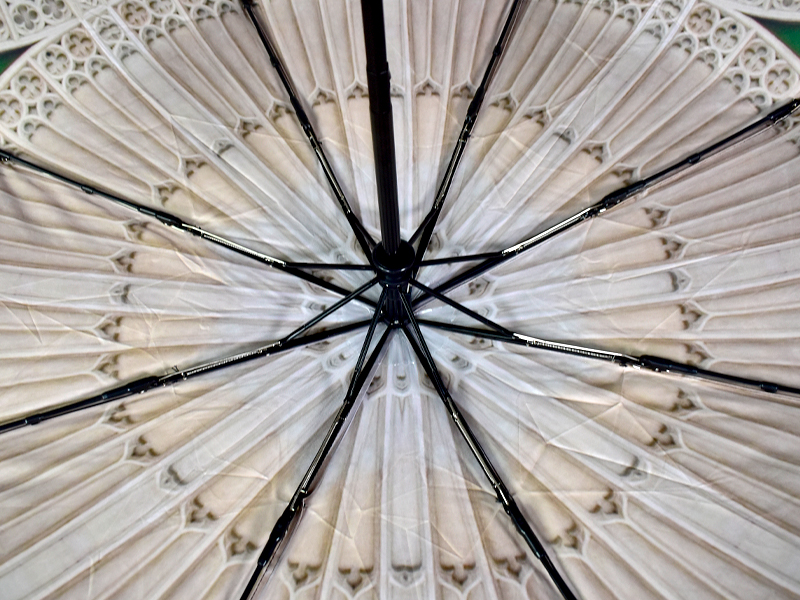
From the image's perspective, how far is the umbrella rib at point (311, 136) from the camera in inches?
87.4

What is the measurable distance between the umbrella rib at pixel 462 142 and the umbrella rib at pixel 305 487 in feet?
1.03

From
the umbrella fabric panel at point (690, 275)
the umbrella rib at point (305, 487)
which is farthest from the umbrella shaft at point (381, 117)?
the umbrella fabric panel at point (690, 275)

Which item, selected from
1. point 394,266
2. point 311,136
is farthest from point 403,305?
point 311,136

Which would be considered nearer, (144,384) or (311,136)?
(144,384)

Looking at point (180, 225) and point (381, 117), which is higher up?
point (381, 117)

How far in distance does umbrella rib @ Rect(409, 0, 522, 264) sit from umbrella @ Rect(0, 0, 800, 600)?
17 mm

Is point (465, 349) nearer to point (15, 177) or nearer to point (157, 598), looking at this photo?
point (157, 598)

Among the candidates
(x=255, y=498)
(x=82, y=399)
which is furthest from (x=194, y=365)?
(x=255, y=498)

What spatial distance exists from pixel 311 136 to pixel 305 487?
145cm

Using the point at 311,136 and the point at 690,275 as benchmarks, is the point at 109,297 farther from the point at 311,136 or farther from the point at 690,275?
the point at 690,275

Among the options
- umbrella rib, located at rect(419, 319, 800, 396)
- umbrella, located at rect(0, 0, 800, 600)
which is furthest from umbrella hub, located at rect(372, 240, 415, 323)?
umbrella rib, located at rect(419, 319, 800, 396)

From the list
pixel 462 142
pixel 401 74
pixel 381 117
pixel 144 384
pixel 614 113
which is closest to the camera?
pixel 381 117

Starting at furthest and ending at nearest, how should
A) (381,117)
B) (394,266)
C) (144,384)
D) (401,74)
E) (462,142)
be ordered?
(401,74) → (462,142) → (144,384) → (394,266) → (381,117)

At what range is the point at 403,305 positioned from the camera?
222 cm
